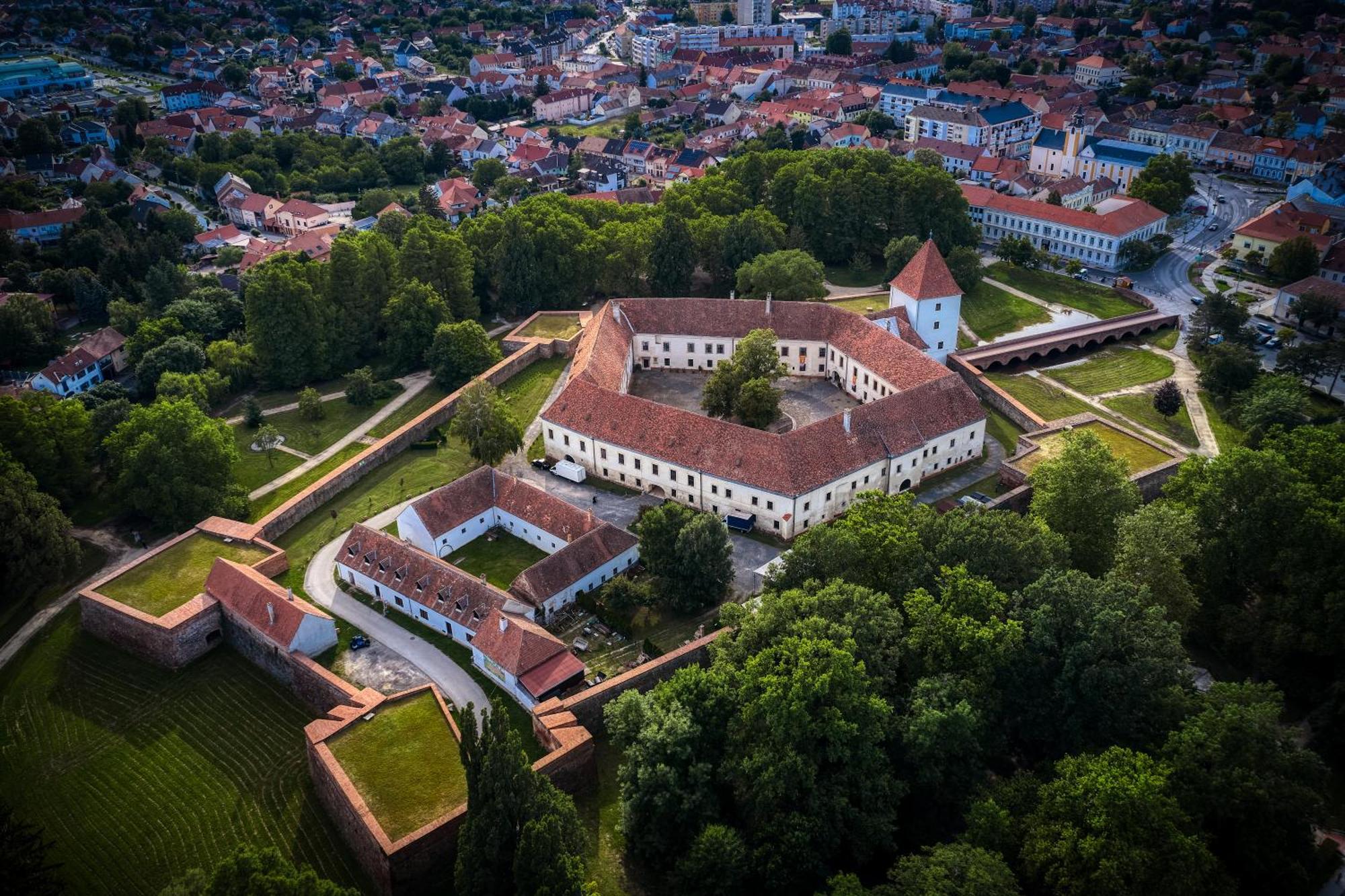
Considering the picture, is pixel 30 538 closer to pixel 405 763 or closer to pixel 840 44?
pixel 405 763

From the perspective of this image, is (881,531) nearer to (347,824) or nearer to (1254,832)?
(1254,832)

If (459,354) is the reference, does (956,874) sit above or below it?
above

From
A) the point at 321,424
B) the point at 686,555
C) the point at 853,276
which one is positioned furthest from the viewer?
the point at 853,276

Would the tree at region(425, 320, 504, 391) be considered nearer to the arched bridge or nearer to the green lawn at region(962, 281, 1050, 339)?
the arched bridge

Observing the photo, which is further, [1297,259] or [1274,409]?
[1297,259]

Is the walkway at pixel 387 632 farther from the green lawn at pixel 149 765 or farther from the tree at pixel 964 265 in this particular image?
the tree at pixel 964 265

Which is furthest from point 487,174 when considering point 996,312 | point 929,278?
point 929,278

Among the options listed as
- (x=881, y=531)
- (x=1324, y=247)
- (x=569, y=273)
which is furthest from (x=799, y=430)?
(x=1324, y=247)
